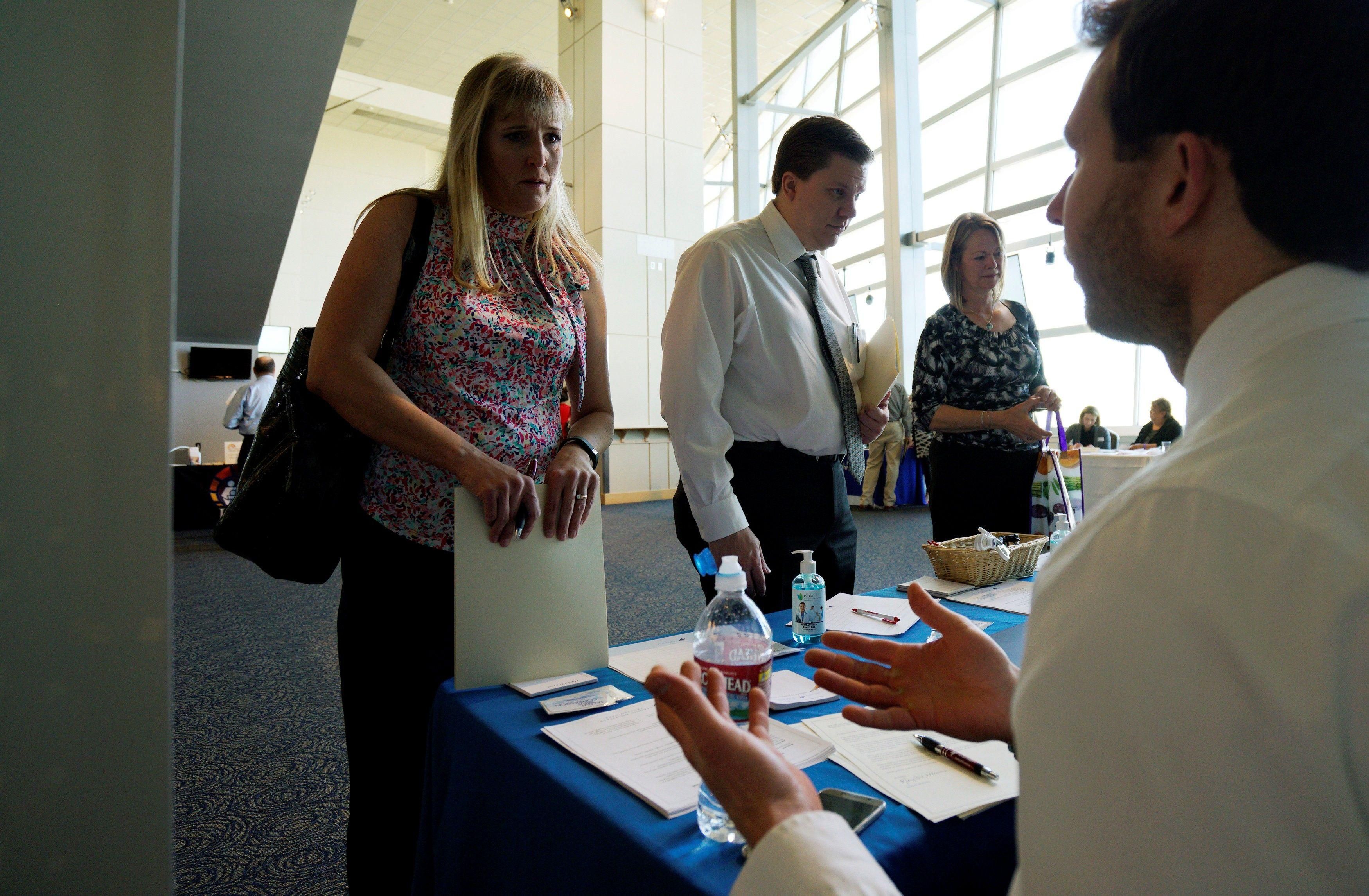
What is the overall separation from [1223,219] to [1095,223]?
101 millimetres

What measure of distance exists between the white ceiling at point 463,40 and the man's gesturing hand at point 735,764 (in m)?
9.81

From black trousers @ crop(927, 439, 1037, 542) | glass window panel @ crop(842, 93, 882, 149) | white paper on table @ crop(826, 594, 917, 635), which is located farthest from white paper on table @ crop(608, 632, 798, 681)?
glass window panel @ crop(842, 93, 882, 149)

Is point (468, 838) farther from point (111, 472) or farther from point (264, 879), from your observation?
point (264, 879)

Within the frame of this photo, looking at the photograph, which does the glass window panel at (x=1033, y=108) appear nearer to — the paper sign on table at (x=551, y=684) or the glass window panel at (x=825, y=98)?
the glass window panel at (x=825, y=98)

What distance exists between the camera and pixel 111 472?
0.45 metres

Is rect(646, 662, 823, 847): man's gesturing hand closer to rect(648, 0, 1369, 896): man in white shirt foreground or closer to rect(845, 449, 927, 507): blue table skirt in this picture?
rect(648, 0, 1369, 896): man in white shirt foreground

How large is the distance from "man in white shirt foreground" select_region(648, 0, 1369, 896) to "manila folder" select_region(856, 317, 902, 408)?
3.67 ft

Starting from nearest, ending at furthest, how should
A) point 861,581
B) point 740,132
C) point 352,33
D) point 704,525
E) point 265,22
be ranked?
1. point 704,525
2. point 265,22
3. point 861,581
4. point 740,132
5. point 352,33

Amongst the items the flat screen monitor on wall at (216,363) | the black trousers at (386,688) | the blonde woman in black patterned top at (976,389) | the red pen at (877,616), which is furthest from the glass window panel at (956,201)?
the flat screen monitor on wall at (216,363)

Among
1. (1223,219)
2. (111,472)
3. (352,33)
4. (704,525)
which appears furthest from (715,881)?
(352,33)

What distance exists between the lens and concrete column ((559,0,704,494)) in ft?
28.7

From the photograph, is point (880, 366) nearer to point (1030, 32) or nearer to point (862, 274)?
point (1030, 32)

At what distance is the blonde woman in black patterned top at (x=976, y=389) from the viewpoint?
7.60 feet

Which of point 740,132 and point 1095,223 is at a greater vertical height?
point 740,132
